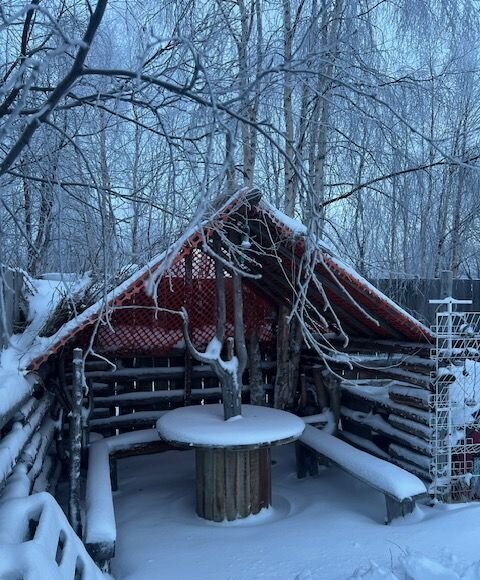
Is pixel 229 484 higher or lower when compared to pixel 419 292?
lower

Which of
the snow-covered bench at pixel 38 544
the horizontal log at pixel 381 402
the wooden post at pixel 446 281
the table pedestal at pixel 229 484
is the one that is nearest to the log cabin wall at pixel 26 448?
the snow-covered bench at pixel 38 544

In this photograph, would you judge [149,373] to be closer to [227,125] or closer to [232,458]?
[232,458]

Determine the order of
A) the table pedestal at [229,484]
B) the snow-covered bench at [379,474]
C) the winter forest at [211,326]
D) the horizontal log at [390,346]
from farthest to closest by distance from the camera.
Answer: the horizontal log at [390,346]
the table pedestal at [229,484]
the snow-covered bench at [379,474]
the winter forest at [211,326]

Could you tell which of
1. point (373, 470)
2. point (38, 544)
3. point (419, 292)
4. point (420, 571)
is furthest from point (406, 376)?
point (419, 292)

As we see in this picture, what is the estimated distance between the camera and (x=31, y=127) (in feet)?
7.49

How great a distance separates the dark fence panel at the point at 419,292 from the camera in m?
10.9

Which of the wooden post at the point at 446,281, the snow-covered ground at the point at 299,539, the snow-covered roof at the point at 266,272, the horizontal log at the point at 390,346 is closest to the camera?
the snow-covered ground at the point at 299,539

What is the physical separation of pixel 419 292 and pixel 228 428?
634cm

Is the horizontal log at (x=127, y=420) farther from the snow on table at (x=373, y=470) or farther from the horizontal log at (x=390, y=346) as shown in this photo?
the horizontal log at (x=390, y=346)

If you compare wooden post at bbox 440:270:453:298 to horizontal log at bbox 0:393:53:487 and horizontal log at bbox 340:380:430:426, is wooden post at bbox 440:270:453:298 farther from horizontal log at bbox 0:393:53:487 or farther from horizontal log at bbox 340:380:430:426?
horizontal log at bbox 0:393:53:487

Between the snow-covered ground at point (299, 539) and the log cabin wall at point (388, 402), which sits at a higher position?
the log cabin wall at point (388, 402)

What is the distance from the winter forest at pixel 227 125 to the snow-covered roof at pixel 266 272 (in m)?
0.25

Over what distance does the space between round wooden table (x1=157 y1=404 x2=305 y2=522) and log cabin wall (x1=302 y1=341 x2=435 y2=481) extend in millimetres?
850

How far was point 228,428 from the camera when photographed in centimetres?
532
